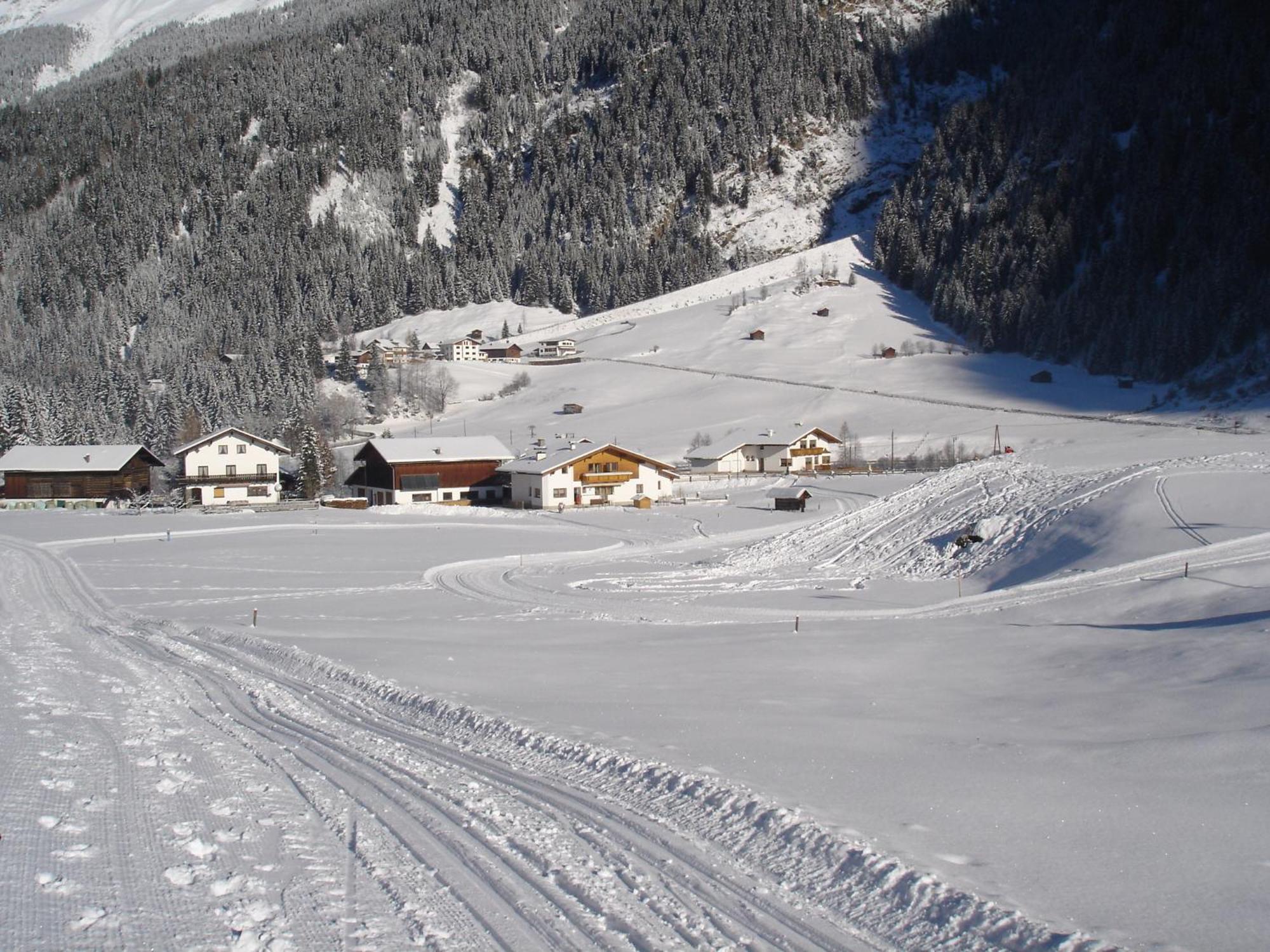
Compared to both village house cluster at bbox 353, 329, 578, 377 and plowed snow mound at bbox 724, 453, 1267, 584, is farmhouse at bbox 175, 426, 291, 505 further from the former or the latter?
village house cluster at bbox 353, 329, 578, 377

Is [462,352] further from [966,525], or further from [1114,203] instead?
[966,525]

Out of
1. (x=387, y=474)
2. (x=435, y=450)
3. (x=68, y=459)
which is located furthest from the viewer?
(x=68, y=459)

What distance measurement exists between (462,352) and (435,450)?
255 feet

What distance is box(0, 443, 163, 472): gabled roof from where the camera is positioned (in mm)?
68125

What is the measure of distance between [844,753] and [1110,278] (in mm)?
122501

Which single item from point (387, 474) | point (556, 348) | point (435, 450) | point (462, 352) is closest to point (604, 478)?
point (435, 450)

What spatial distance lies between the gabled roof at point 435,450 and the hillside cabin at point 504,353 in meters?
70.3

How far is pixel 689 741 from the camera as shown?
11.3 metres

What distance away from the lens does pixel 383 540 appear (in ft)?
145

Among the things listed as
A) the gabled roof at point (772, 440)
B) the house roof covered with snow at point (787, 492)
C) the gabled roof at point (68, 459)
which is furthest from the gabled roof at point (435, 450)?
the house roof covered with snow at point (787, 492)

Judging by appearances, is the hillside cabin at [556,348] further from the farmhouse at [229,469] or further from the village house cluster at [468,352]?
the farmhouse at [229,469]

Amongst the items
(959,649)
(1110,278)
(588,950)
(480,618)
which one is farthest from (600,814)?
(1110,278)

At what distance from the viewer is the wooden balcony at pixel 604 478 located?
62.5 metres

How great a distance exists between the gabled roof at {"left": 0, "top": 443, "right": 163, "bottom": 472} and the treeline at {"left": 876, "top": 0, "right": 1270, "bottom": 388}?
3856 inches
